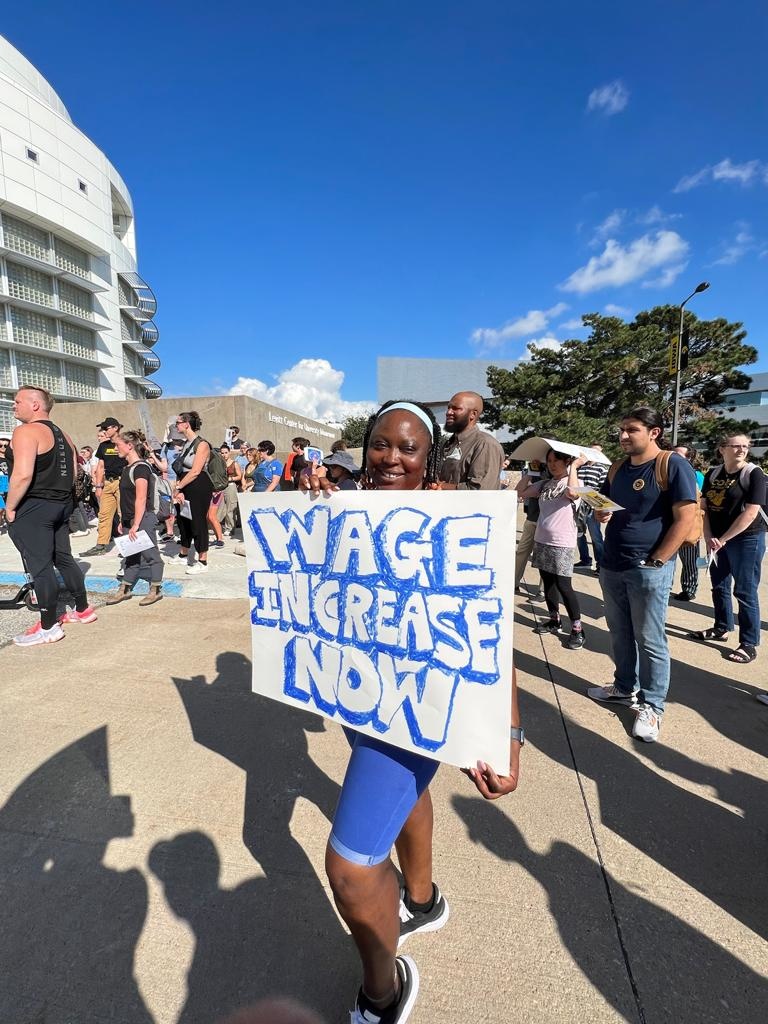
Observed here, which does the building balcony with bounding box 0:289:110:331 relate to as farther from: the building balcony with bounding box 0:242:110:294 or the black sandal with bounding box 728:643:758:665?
the black sandal with bounding box 728:643:758:665

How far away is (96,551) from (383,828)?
24.4 feet

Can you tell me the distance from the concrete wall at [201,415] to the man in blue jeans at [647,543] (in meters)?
15.2

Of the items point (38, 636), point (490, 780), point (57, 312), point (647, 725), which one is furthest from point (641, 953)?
point (57, 312)

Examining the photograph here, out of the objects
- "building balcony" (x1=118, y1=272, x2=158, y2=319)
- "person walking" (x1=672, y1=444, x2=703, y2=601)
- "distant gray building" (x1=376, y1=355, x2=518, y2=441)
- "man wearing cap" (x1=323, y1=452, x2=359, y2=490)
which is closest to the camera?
"man wearing cap" (x1=323, y1=452, x2=359, y2=490)

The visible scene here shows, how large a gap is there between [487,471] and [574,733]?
63.9 inches

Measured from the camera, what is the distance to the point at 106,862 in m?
1.80

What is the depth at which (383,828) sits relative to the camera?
1.17m

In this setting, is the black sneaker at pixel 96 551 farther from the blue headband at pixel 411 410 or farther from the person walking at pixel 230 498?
the blue headband at pixel 411 410

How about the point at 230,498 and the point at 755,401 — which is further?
the point at 755,401

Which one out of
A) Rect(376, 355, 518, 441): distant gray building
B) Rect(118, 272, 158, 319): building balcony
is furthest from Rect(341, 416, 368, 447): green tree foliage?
Rect(118, 272, 158, 319): building balcony

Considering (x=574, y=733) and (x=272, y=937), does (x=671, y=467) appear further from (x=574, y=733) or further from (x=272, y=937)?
(x=272, y=937)

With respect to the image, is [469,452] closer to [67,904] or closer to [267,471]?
[67,904]

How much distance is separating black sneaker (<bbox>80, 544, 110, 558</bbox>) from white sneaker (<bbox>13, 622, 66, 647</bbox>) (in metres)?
3.39

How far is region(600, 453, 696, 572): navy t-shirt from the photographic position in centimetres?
260
